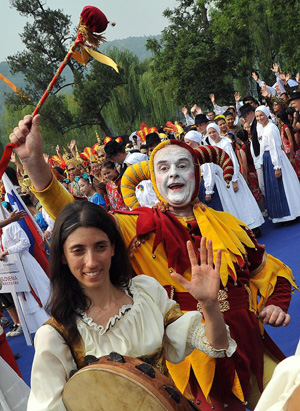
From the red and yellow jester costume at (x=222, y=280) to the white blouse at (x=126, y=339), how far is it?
0.41m

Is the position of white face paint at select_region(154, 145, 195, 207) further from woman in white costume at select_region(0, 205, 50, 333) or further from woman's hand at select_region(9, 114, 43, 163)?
woman in white costume at select_region(0, 205, 50, 333)

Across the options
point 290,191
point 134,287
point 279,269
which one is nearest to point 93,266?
point 134,287

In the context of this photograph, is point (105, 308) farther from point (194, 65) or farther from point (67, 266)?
point (194, 65)

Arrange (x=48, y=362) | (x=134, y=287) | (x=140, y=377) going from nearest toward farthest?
(x=140, y=377)
(x=48, y=362)
(x=134, y=287)

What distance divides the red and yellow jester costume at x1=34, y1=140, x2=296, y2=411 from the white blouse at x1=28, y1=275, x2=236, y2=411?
16.2 inches

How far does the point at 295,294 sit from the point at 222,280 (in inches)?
129

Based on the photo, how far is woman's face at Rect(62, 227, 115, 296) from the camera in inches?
73.1

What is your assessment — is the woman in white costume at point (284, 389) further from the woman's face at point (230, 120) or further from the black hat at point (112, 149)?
the woman's face at point (230, 120)

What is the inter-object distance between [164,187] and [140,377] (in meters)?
1.27

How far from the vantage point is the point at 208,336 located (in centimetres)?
187

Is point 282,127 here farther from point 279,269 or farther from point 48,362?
point 48,362

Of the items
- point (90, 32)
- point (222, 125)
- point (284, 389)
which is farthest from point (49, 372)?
point (222, 125)

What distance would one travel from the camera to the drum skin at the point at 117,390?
1536 mm

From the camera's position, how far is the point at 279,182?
815 cm
